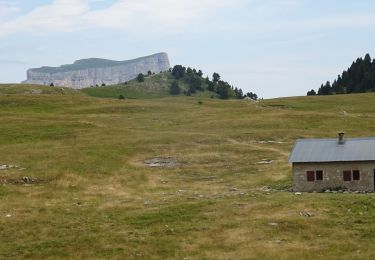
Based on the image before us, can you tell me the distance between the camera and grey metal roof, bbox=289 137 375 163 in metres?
53.6

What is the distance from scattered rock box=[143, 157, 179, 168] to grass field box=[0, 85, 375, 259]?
2.69 feet

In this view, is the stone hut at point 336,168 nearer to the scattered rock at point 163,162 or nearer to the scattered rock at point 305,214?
the scattered rock at point 305,214

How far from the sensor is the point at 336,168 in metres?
53.9

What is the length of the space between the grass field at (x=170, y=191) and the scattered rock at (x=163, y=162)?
819 mm

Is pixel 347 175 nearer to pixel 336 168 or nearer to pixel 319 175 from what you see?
pixel 336 168

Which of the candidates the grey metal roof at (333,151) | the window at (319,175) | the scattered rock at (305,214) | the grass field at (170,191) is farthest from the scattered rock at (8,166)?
the scattered rock at (305,214)

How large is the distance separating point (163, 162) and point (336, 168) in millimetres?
24031

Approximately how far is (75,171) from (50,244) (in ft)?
84.8

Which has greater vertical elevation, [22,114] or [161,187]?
[22,114]

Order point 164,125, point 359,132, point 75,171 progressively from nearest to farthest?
point 75,171, point 359,132, point 164,125

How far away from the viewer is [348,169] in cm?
5369

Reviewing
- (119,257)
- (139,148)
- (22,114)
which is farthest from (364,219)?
(22,114)

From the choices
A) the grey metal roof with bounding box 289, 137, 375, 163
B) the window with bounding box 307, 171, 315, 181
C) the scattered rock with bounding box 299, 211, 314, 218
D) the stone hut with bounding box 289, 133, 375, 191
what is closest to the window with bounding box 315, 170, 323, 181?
the stone hut with bounding box 289, 133, 375, 191

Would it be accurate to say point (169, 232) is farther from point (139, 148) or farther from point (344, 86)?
point (344, 86)
